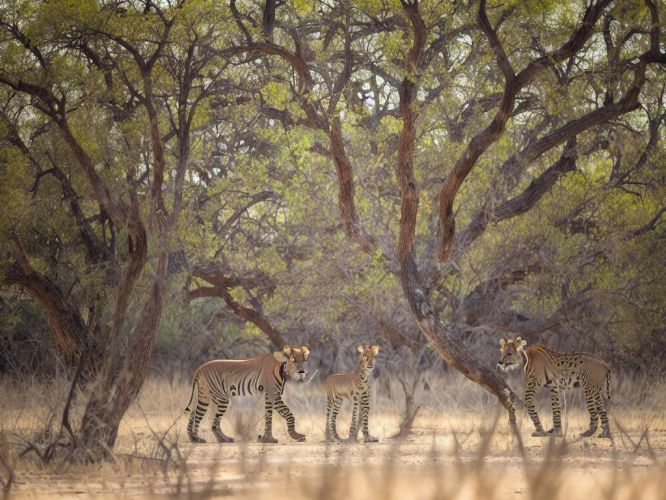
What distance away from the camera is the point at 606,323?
1877 centimetres

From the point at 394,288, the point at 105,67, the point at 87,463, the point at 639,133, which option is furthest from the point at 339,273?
the point at 87,463

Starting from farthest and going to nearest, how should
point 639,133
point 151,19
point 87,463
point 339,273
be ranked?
point 339,273, point 639,133, point 151,19, point 87,463

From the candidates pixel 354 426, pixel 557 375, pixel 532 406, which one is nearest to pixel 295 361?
pixel 354 426

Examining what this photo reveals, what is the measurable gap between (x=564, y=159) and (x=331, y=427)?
6481 millimetres

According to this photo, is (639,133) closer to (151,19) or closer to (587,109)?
(587,109)

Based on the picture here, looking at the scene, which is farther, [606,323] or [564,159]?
[606,323]

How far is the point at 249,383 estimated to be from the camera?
42.8 feet

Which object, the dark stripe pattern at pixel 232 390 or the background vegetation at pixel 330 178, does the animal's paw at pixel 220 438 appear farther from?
the background vegetation at pixel 330 178

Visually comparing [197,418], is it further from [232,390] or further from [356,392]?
[356,392]

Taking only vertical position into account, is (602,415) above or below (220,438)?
above

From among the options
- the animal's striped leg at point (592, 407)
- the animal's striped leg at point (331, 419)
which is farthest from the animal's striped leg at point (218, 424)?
the animal's striped leg at point (592, 407)

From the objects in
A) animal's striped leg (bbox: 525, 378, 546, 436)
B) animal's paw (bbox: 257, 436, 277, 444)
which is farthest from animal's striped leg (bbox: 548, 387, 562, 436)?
animal's paw (bbox: 257, 436, 277, 444)

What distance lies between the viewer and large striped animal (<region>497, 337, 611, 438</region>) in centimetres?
1351

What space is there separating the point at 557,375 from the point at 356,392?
9.28 feet
